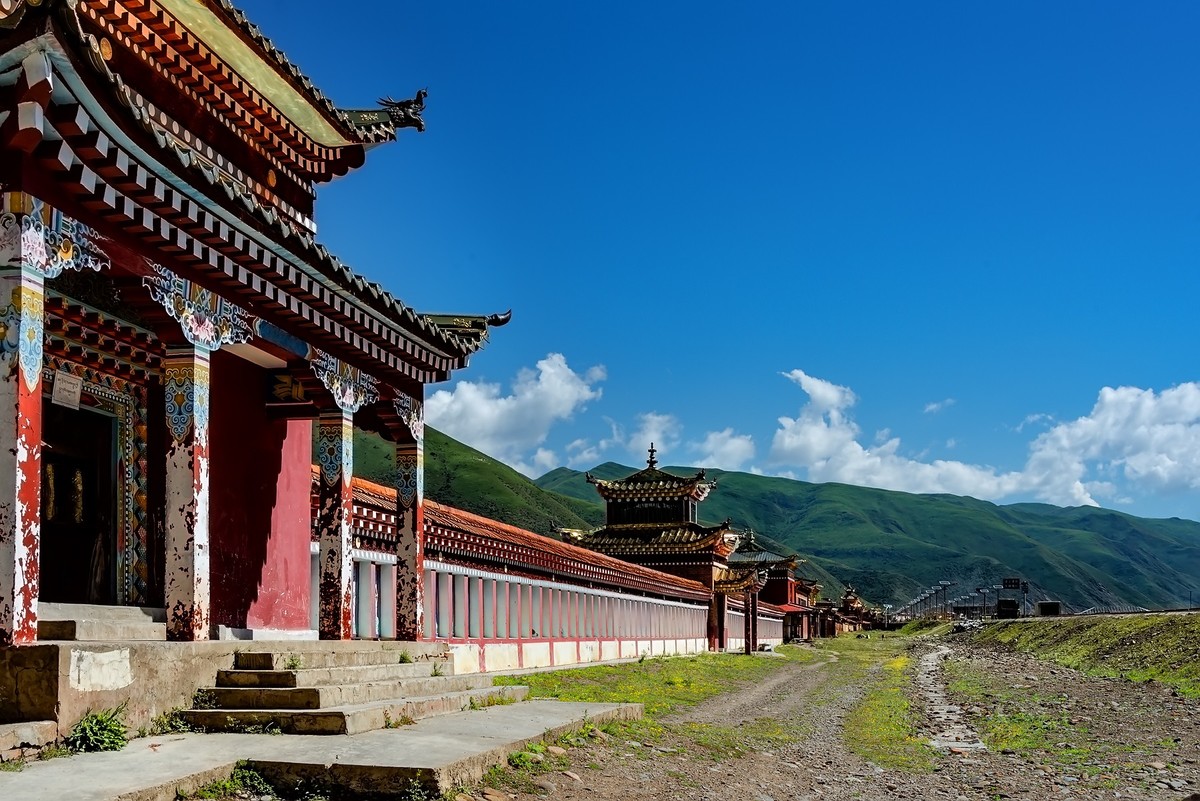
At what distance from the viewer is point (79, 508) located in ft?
44.9

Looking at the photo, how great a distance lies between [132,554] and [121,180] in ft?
17.7

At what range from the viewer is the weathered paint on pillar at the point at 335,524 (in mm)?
15445

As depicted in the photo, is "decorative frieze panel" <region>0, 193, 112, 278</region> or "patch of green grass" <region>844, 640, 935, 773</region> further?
"patch of green grass" <region>844, 640, 935, 773</region>

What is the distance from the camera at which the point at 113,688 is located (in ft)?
31.9

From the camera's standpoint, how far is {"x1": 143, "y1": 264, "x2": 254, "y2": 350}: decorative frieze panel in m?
11.6

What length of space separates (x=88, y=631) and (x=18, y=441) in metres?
2.41

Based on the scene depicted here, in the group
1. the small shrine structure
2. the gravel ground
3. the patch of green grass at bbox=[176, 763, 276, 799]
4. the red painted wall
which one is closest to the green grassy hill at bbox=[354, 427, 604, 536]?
the small shrine structure

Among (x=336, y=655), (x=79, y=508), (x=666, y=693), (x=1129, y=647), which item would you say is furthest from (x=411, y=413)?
(x=1129, y=647)

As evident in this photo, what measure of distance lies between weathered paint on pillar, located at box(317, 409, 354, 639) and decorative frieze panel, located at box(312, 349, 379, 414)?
197 millimetres

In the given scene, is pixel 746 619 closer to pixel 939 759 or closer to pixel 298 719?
pixel 939 759

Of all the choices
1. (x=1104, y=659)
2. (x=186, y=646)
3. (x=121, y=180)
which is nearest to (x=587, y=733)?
(x=186, y=646)

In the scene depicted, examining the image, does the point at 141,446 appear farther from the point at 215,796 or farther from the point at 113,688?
the point at 215,796

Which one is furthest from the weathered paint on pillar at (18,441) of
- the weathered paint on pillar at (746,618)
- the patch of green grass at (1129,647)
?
the weathered paint on pillar at (746,618)

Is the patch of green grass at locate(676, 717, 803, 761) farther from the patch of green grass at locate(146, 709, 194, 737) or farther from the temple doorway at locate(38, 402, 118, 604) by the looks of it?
the temple doorway at locate(38, 402, 118, 604)
